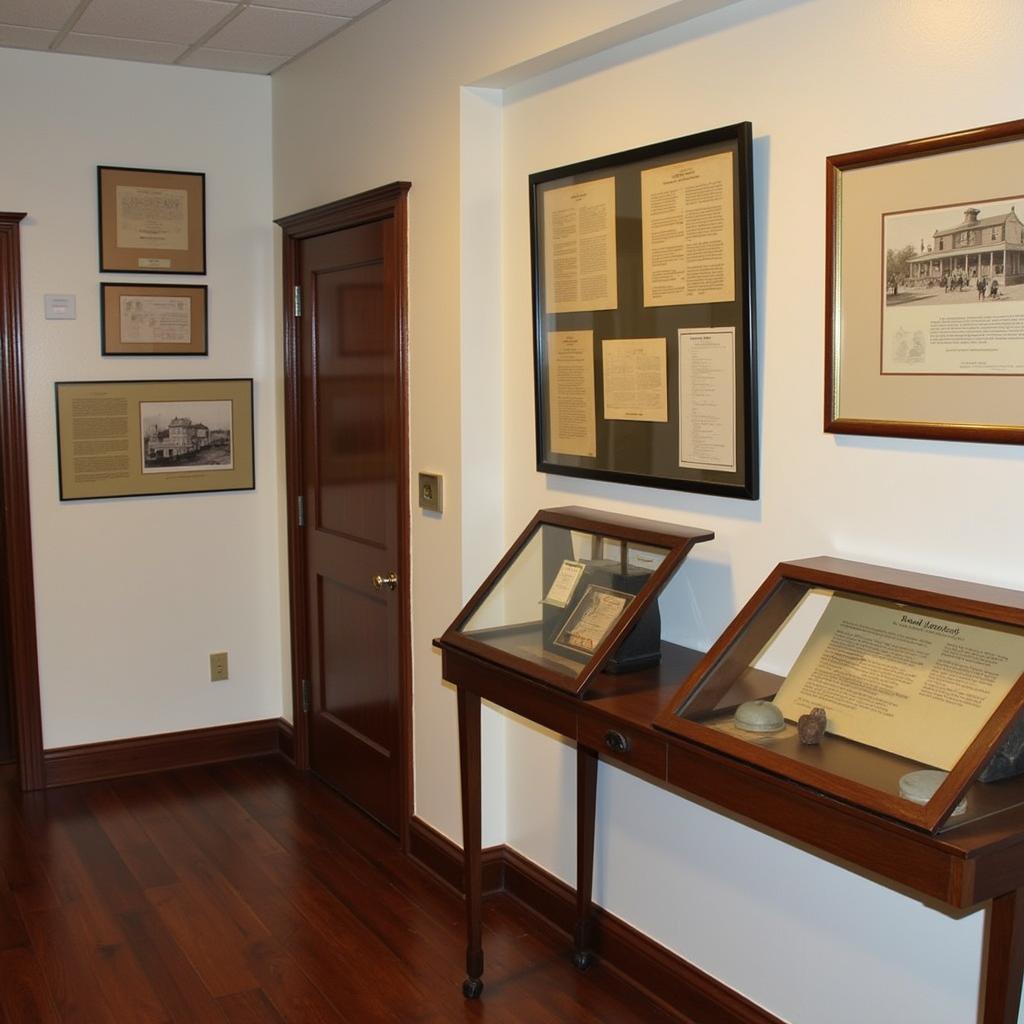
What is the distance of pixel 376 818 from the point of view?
4086 mm

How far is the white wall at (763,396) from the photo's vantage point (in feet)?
7.19

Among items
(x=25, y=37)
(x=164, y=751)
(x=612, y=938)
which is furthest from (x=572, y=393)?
(x=164, y=751)

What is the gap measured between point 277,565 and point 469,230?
6.36ft

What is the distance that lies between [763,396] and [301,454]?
239 centimetres

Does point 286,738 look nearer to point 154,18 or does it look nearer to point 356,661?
point 356,661

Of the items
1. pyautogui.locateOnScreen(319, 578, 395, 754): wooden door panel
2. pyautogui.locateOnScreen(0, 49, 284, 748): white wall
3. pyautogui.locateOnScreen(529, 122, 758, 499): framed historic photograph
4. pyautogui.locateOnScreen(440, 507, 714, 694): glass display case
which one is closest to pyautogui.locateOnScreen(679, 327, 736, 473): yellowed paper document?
pyautogui.locateOnScreen(529, 122, 758, 499): framed historic photograph

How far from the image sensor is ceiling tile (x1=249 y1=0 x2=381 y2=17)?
3609 mm

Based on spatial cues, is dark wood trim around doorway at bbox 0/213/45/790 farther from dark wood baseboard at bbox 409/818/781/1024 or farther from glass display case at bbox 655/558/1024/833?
glass display case at bbox 655/558/1024/833

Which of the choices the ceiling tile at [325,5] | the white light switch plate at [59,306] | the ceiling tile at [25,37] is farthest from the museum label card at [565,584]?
the ceiling tile at [25,37]

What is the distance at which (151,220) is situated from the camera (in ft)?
14.5

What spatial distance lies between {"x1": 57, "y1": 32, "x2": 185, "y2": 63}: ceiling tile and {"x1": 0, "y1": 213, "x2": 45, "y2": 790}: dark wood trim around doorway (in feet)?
1.99

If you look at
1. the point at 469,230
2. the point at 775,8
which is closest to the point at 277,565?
the point at 469,230

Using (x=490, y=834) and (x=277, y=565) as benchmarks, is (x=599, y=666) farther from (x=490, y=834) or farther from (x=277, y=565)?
(x=277, y=565)

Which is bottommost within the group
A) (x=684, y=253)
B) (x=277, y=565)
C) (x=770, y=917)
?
(x=770, y=917)
